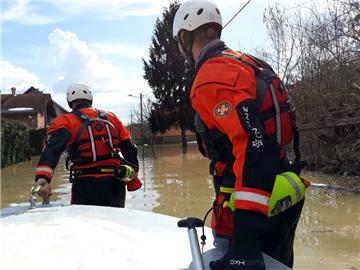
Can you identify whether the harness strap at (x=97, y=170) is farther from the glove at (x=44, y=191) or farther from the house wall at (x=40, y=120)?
the house wall at (x=40, y=120)

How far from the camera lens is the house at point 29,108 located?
43656 millimetres

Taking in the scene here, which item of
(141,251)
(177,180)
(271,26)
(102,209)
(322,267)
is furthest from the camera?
(271,26)

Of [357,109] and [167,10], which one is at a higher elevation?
[167,10]

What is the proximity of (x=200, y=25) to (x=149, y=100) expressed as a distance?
38174 mm

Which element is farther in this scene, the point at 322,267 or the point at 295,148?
the point at 322,267

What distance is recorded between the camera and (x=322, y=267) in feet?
16.4

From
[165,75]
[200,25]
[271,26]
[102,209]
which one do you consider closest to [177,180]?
[271,26]

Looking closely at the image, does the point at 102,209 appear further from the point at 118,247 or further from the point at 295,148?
the point at 295,148

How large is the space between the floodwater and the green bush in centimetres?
688

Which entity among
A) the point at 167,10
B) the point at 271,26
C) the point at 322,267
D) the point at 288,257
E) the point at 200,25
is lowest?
the point at 322,267

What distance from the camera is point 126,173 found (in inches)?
175

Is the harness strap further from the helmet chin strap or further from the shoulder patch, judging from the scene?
the shoulder patch

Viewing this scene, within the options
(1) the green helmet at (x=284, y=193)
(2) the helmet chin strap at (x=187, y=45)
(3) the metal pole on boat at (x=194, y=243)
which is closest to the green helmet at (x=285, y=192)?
(1) the green helmet at (x=284, y=193)

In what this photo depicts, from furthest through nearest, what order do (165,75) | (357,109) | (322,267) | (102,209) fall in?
1. (165,75)
2. (357,109)
3. (322,267)
4. (102,209)
